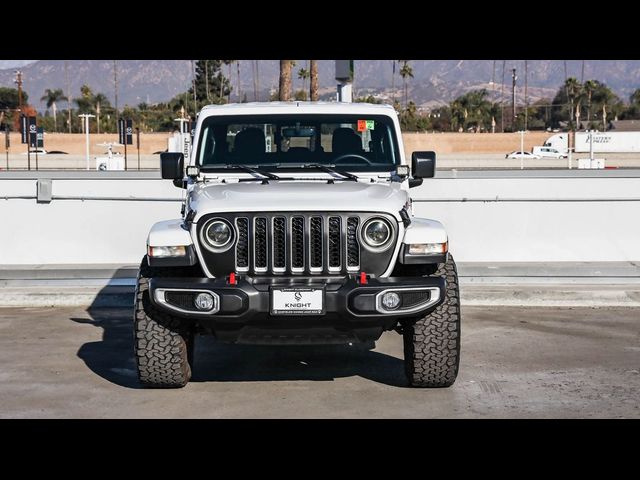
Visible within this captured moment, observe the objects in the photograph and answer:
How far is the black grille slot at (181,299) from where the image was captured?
723 cm

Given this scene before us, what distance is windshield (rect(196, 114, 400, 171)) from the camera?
873 cm

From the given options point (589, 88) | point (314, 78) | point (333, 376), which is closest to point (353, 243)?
point (333, 376)

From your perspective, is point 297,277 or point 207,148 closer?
point 297,277

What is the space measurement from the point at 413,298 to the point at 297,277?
2.60ft

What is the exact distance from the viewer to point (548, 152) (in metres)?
69.9

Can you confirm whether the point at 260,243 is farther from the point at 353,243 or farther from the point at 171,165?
the point at 171,165

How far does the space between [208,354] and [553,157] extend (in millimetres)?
62975

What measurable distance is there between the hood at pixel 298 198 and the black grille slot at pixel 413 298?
1.84 ft

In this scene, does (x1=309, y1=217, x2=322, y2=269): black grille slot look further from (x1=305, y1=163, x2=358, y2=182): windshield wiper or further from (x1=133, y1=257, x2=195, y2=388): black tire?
(x1=305, y1=163, x2=358, y2=182): windshield wiper

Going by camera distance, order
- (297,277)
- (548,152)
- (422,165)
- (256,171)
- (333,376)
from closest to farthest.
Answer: (297,277)
(333,376)
(256,171)
(422,165)
(548,152)

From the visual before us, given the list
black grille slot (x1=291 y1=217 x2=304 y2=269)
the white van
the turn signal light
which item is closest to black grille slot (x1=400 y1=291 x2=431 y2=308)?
the turn signal light

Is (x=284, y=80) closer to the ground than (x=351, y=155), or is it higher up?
higher up

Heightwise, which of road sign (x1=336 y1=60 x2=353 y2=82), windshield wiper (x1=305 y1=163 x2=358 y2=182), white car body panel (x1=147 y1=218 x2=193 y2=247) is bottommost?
white car body panel (x1=147 y1=218 x2=193 y2=247)
